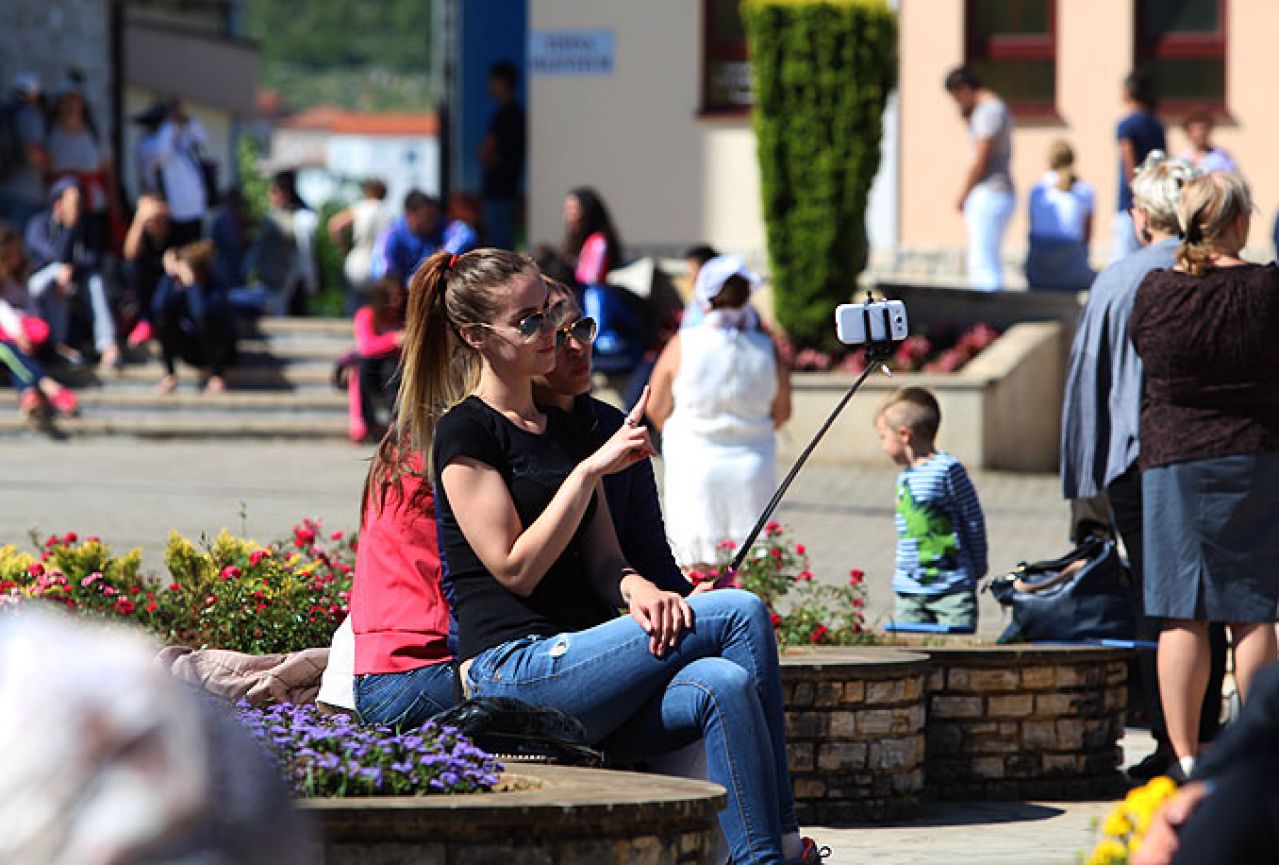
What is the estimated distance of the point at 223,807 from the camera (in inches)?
71.9

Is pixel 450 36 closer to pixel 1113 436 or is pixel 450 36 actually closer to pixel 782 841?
pixel 1113 436

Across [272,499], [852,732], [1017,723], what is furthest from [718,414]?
[272,499]

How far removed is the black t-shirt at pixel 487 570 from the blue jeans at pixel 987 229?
13573 millimetres

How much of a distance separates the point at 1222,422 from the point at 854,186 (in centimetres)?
1109

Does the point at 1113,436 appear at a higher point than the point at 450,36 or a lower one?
lower

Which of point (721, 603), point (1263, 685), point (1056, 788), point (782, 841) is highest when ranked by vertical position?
point (1263, 685)

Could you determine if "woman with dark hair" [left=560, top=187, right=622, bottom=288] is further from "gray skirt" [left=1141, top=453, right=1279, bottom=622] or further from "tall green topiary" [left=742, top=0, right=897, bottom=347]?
"gray skirt" [left=1141, top=453, right=1279, bottom=622]

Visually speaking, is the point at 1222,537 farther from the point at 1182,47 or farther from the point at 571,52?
the point at 571,52

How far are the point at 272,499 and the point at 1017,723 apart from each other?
738 cm

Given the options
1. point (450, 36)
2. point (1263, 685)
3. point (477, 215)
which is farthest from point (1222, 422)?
point (450, 36)

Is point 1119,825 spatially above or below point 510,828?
above

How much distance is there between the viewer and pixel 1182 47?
70.9ft

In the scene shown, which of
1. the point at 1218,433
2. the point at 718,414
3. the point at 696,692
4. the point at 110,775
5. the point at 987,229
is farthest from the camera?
the point at 987,229

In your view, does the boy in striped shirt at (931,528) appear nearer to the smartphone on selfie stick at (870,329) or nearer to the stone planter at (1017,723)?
the stone planter at (1017,723)
